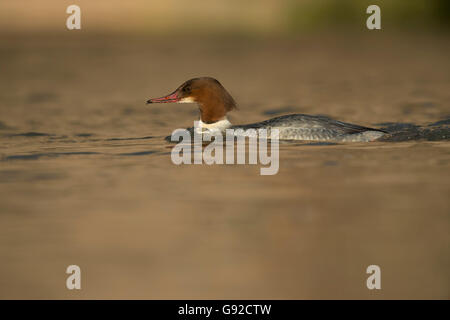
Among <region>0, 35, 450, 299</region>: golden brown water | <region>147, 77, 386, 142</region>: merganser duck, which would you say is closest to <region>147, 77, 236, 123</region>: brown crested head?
<region>147, 77, 386, 142</region>: merganser duck

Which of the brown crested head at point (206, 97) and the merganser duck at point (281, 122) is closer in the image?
the merganser duck at point (281, 122)

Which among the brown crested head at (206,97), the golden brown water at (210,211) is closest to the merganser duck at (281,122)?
the brown crested head at (206,97)

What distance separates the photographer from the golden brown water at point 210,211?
15.9 feet

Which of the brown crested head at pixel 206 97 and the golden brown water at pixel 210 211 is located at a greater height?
Answer: the brown crested head at pixel 206 97

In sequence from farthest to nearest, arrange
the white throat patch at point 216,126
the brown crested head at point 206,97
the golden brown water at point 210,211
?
1. the white throat patch at point 216,126
2. the brown crested head at point 206,97
3. the golden brown water at point 210,211

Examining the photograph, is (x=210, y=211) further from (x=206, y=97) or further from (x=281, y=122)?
(x=206, y=97)

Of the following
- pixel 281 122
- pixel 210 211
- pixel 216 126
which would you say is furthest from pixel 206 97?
pixel 210 211

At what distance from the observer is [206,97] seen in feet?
33.0

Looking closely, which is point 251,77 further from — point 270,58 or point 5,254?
point 5,254

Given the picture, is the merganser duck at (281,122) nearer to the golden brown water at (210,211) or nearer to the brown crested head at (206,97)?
the brown crested head at (206,97)

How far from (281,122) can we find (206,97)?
3.70ft

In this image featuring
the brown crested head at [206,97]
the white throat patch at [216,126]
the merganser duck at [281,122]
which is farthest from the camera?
the white throat patch at [216,126]

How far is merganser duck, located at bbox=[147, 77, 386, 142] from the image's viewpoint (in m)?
9.45

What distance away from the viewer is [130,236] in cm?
563
